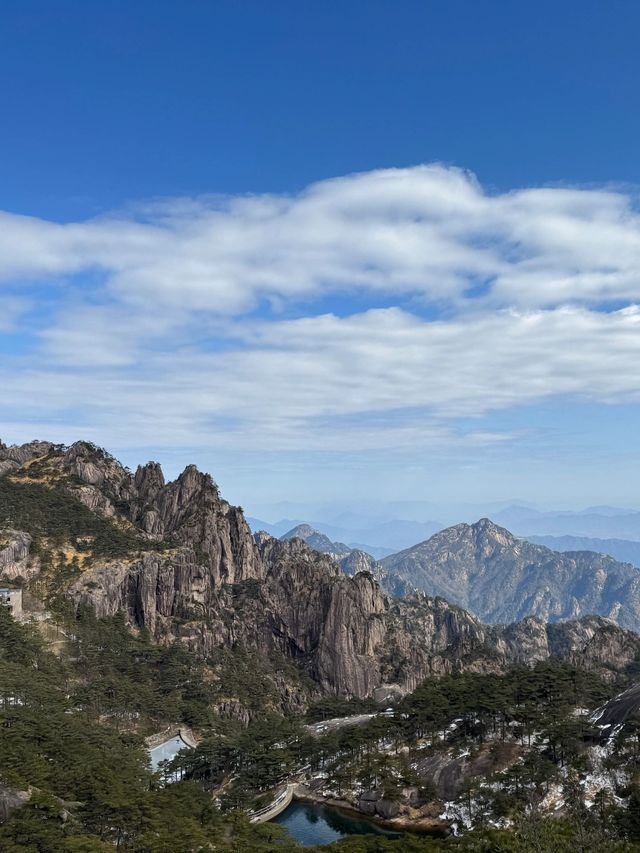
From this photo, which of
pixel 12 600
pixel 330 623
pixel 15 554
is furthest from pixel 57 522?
pixel 330 623

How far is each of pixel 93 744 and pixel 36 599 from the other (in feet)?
224

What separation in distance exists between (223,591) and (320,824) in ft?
328

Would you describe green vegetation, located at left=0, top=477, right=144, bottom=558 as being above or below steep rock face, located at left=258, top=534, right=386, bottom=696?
above

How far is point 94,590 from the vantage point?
470 ft

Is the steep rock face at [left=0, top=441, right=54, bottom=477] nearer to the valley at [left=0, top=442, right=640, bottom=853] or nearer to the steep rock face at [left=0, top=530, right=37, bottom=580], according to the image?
the valley at [left=0, top=442, right=640, bottom=853]

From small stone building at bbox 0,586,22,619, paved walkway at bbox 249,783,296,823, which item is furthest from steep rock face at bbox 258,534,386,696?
paved walkway at bbox 249,783,296,823

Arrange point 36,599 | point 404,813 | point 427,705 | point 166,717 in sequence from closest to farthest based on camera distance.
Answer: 1. point 404,813
2. point 427,705
3. point 166,717
4. point 36,599

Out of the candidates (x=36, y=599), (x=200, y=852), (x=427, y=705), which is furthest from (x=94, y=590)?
(x=200, y=852)

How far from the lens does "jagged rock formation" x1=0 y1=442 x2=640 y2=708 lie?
156 m

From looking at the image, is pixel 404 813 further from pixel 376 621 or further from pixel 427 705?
pixel 376 621

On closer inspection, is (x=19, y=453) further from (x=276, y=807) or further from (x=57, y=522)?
(x=276, y=807)

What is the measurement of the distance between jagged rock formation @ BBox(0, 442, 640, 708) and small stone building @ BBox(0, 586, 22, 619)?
22.3 meters

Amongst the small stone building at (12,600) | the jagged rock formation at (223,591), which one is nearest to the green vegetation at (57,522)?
the jagged rock formation at (223,591)

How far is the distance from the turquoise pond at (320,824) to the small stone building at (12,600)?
226 feet
